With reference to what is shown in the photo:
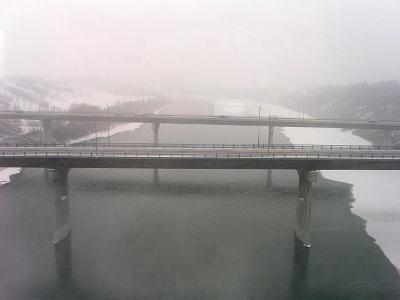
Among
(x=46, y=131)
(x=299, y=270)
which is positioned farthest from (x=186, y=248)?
(x=46, y=131)

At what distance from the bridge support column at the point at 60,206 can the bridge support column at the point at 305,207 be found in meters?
9.82

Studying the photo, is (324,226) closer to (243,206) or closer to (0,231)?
(243,206)

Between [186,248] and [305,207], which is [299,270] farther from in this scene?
[186,248]

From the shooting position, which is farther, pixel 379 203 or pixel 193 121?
pixel 193 121

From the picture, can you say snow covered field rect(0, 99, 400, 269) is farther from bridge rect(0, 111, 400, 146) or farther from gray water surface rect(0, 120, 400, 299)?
bridge rect(0, 111, 400, 146)

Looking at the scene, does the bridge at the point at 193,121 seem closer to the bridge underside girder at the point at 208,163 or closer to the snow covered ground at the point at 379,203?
the snow covered ground at the point at 379,203

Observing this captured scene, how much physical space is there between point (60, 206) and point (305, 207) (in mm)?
10108

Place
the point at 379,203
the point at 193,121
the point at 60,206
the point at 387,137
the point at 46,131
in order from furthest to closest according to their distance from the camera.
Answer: the point at 387,137
the point at 193,121
the point at 46,131
the point at 379,203
the point at 60,206

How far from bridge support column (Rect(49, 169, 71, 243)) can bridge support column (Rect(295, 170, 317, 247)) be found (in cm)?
982

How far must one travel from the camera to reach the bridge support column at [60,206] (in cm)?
1340

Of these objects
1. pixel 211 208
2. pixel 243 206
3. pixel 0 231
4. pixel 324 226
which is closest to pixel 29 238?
pixel 0 231

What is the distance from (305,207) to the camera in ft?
45.0

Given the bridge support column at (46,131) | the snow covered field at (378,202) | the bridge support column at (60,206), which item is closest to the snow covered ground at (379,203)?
the snow covered field at (378,202)

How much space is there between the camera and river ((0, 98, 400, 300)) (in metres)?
10.4
